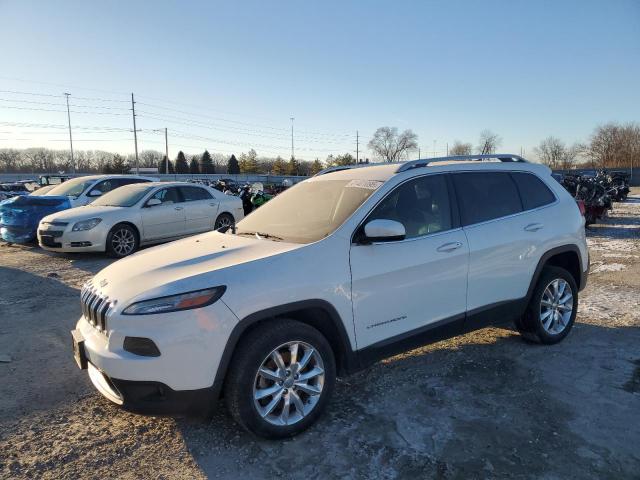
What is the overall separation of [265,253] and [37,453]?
1.90 metres

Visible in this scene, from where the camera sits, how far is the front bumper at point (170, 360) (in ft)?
8.48

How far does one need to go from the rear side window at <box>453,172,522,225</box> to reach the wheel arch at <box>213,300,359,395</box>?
1516 mm

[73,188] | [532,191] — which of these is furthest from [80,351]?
[73,188]

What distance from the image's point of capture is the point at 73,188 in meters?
11.9

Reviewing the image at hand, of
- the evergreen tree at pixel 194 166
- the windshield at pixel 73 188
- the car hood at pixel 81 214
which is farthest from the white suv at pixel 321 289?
the evergreen tree at pixel 194 166

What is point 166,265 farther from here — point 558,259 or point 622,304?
point 622,304

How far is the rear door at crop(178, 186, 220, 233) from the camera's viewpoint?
10594mm

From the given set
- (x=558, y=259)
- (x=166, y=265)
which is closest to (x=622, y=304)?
(x=558, y=259)

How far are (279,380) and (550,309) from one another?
3.02m

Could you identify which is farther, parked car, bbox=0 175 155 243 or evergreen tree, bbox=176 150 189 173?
evergreen tree, bbox=176 150 189 173

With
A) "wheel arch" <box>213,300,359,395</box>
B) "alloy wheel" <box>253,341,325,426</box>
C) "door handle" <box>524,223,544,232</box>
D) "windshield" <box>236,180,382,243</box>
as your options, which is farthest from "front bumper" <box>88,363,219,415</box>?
"door handle" <box>524,223,544,232</box>

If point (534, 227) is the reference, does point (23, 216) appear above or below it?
below

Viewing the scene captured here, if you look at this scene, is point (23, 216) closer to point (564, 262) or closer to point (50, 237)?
point (50, 237)

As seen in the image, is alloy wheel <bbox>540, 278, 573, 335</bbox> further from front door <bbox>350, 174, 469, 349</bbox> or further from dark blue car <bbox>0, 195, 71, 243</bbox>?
dark blue car <bbox>0, 195, 71, 243</bbox>
